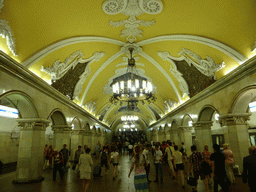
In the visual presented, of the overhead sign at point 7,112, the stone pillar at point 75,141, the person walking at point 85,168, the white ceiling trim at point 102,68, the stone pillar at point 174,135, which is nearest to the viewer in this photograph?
the person walking at point 85,168

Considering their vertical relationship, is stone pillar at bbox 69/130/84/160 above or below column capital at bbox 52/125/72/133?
below

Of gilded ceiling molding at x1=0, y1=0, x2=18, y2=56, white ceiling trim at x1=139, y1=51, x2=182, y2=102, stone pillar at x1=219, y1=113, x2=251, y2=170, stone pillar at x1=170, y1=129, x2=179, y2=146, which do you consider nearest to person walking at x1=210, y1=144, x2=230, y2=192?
stone pillar at x1=219, y1=113, x2=251, y2=170

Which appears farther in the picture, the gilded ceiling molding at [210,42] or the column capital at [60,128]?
the column capital at [60,128]

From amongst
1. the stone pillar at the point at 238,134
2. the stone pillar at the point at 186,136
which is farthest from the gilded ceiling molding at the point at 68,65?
the stone pillar at the point at 186,136

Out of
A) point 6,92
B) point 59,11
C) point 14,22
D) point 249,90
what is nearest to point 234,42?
point 249,90

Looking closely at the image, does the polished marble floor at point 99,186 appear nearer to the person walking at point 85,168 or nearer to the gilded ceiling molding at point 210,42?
the person walking at point 85,168

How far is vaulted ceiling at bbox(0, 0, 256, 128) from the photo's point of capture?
525 centimetres

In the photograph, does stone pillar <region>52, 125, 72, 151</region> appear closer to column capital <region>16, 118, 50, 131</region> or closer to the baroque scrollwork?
column capital <region>16, 118, 50, 131</region>

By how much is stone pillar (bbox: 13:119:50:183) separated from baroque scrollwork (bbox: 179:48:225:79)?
22.9 feet

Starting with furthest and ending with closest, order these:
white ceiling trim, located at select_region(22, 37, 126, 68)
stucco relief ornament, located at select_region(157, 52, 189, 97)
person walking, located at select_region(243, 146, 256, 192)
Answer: stucco relief ornament, located at select_region(157, 52, 189, 97) < white ceiling trim, located at select_region(22, 37, 126, 68) < person walking, located at select_region(243, 146, 256, 192)

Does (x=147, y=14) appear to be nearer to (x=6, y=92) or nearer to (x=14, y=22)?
(x=14, y=22)

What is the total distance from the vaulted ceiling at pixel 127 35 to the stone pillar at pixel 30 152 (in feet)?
6.64

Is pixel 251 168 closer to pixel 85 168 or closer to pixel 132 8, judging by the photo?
pixel 85 168

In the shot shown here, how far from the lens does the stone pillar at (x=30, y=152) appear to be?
6.43 m
